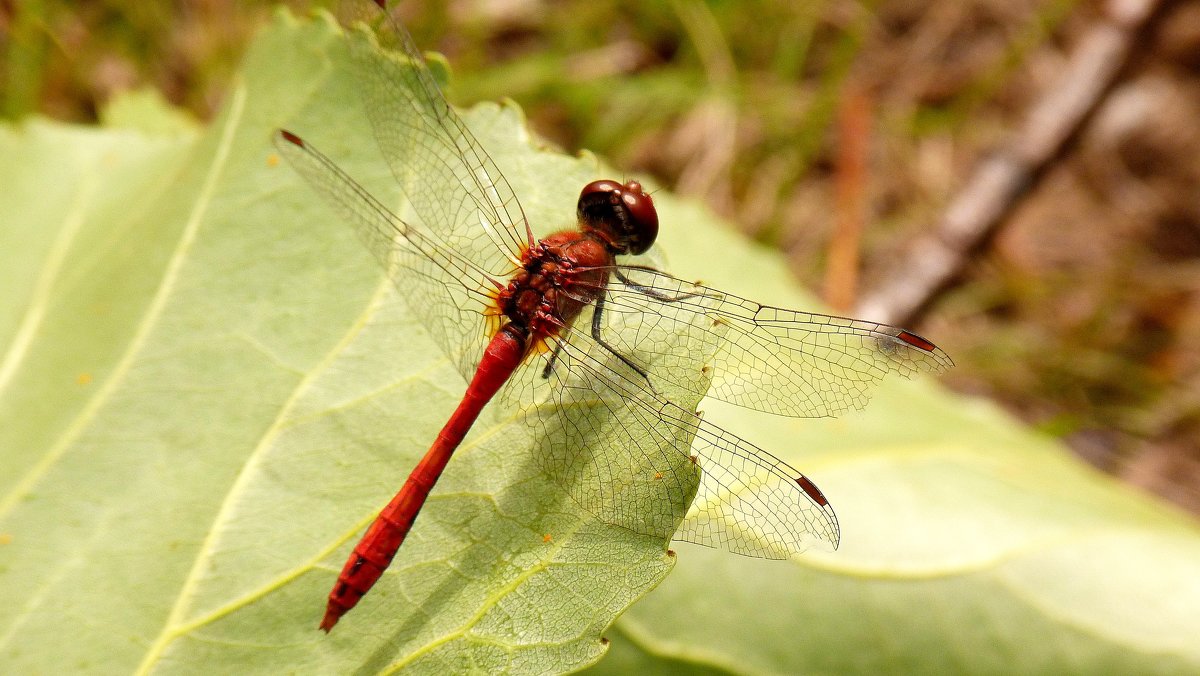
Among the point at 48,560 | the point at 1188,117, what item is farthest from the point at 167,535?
the point at 1188,117

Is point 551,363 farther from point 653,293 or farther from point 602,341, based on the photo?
point 653,293

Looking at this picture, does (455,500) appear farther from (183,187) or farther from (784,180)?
(784,180)

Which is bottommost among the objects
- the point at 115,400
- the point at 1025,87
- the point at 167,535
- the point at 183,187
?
the point at 167,535

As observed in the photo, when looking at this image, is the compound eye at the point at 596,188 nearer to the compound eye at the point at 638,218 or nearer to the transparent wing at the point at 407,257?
the compound eye at the point at 638,218

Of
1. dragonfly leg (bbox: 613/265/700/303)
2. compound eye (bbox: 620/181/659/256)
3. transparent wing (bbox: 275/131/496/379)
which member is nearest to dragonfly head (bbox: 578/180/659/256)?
compound eye (bbox: 620/181/659/256)

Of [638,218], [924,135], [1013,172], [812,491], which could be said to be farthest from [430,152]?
[924,135]
